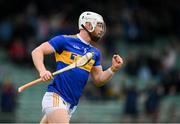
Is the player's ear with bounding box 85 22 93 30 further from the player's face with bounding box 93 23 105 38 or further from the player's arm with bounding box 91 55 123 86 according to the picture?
the player's arm with bounding box 91 55 123 86

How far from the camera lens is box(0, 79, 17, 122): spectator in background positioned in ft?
59.4

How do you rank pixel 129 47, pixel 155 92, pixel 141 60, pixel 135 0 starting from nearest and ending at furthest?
pixel 155 92 → pixel 141 60 → pixel 129 47 → pixel 135 0

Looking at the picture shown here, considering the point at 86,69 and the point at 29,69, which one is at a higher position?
the point at 86,69

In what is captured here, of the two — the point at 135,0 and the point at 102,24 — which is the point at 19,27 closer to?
the point at 135,0

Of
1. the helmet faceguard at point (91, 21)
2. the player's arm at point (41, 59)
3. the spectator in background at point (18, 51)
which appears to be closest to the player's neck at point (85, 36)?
the helmet faceguard at point (91, 21)

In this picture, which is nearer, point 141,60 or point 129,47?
point 141,60

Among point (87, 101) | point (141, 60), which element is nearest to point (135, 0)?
point (141, 60)

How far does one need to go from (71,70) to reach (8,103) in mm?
8402

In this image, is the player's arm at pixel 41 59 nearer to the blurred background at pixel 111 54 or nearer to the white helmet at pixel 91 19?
the white helmet at pixel 91 19

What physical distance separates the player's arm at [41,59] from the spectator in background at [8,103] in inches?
333

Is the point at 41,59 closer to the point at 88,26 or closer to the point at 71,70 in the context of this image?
the point at 71,70

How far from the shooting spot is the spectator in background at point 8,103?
1811cm

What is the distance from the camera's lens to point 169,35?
22594 mm

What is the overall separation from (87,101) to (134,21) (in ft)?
12.2
